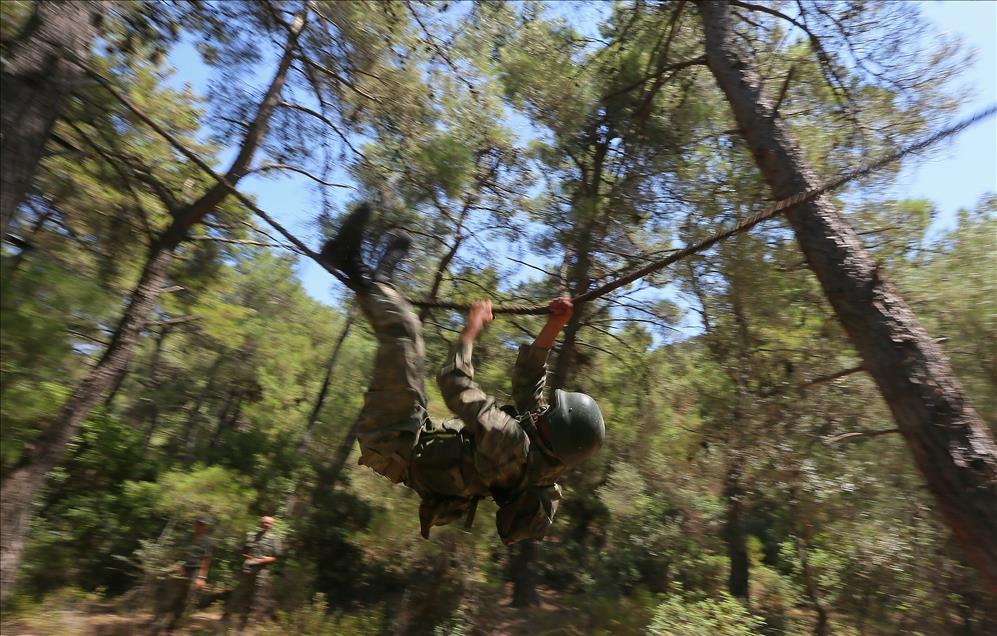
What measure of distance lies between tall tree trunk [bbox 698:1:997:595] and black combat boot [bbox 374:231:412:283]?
267 centimetres

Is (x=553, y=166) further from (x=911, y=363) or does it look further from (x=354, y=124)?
(x=911, y=363)

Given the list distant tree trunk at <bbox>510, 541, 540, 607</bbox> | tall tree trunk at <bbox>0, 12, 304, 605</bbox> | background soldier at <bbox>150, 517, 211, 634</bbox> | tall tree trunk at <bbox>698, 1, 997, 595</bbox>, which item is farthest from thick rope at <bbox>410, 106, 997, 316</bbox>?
distant tree trunk at <bbox>510, 541, 540, 607</bbox>

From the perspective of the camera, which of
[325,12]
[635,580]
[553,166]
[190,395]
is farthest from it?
[190,395]

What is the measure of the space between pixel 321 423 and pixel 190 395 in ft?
19.4

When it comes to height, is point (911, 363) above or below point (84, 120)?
below

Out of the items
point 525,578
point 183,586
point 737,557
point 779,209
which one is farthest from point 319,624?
point 779,209

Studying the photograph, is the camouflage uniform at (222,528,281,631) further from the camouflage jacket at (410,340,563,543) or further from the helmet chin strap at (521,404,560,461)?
the helmet chin strap at (521,404,560,461)

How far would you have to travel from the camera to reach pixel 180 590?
8.32m

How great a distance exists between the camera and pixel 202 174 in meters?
7.65

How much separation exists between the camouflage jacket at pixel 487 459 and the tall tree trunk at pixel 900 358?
201cm

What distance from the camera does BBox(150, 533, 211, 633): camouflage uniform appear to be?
806cm

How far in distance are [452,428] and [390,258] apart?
1.01 m

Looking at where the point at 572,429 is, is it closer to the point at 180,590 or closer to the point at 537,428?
the point at 537,428

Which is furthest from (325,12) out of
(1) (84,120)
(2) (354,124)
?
(1) (84,120)
